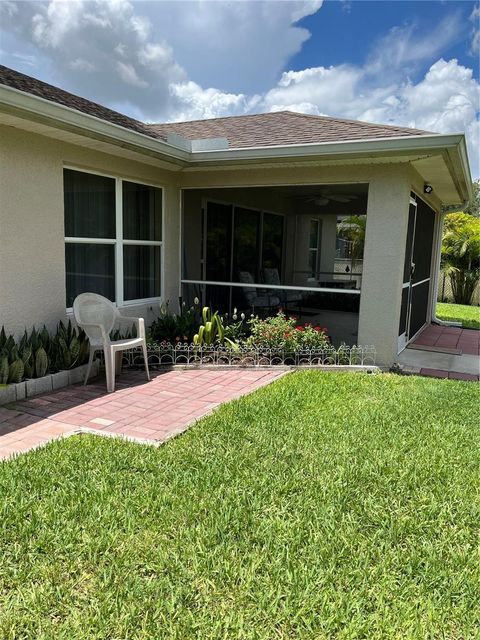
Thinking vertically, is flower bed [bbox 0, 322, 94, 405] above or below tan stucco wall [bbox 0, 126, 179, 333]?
below

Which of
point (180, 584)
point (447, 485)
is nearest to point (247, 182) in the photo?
point (447, 485)

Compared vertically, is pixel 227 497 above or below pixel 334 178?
below

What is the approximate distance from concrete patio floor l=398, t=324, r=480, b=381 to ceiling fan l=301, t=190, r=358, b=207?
8.97 ft

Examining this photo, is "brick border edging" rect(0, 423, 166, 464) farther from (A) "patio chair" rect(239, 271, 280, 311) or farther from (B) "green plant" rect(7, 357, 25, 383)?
(A) "patio chair" rect(239, 271, 280, 311)

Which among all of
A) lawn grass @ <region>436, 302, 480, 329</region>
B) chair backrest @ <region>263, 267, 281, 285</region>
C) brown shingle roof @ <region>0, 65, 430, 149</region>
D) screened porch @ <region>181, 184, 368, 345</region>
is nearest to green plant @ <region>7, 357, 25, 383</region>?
brown shingle roof @ <region>0, 65, 430, 149</region>

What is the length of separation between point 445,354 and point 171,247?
526 centimetres

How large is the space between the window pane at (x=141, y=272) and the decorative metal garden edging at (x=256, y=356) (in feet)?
3.77

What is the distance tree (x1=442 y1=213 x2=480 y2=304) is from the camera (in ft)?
55.2

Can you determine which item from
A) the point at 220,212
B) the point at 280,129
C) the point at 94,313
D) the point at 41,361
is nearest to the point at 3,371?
the point at 41,361

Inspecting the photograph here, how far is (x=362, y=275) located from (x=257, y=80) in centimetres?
997

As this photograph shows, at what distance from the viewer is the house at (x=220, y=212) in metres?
5.71

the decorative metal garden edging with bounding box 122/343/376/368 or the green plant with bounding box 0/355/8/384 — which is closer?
the green plant with bounding box 0/355/8/384

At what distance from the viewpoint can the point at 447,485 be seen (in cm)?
354

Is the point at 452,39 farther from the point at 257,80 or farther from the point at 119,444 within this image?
the point at 119,444
